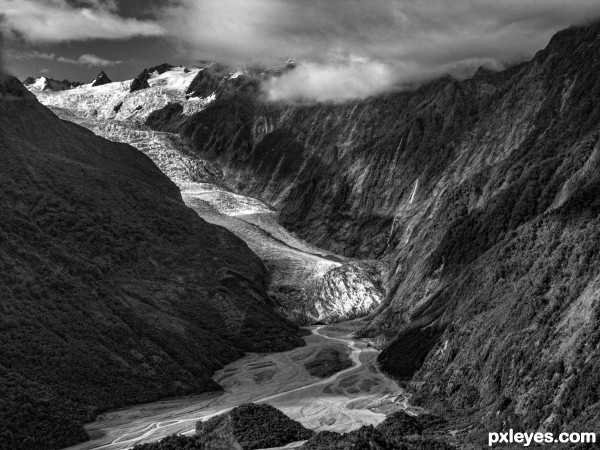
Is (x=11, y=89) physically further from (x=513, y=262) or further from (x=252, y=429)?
(x=252, y=429)

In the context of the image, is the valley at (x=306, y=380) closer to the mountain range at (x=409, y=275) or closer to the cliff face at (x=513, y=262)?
the mountain range at (x=409, y=275)

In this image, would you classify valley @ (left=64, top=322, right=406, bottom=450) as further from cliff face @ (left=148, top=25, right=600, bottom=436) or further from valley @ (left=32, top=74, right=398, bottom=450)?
cliff face @ (left=148, top=25, right=600, bottom=436)

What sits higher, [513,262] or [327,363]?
[513,262]

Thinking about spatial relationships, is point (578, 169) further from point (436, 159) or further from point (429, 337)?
point (436, 159)

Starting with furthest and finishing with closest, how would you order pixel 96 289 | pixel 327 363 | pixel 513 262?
pixel 327 363, pixel 96 289, pixel 513 262

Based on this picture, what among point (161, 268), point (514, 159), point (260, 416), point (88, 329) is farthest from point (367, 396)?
point (514, 159)

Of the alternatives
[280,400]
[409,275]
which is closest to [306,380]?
[280,400]

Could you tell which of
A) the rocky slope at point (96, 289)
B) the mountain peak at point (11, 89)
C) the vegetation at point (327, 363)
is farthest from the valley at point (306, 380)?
the mountain peak at point (11, 89)

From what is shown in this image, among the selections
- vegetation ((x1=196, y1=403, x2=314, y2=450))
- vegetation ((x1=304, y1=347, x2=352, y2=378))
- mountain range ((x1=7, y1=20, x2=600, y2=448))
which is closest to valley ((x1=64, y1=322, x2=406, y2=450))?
vegetation ((x1=304, y1=347, x2=352, y2=378))
